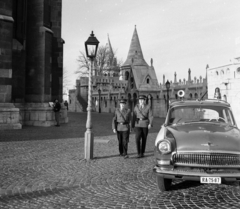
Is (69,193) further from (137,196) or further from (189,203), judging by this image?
(189,203)

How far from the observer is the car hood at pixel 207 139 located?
15.7 feet

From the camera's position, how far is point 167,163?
16.1ft

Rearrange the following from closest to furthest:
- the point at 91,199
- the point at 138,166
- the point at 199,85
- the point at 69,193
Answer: the point at 91,199 < the point at 69,193 < the point at 138,166 < the point at 199,85

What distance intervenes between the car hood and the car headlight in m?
0.15

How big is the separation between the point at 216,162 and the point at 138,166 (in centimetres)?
287

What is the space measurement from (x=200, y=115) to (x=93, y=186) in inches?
103

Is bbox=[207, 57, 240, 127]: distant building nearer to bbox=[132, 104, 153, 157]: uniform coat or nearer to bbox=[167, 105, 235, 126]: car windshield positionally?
bbox=[132, 104, 153, 157]: uniform coat

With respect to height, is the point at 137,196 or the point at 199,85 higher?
the point at 199,85

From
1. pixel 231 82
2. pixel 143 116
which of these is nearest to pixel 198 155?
pixel 143 116

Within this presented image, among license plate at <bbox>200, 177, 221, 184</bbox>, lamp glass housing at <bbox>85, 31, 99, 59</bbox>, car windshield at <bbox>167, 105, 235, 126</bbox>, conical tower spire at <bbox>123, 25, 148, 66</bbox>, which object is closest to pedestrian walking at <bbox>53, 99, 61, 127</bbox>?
lamp glass housing at <bbox>85, 31, 99, 59</bbox>

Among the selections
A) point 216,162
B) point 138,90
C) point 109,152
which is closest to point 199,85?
point 138,90

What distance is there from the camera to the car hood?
4773 millimetres

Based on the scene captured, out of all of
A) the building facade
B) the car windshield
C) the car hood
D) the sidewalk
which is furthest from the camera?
the building facade

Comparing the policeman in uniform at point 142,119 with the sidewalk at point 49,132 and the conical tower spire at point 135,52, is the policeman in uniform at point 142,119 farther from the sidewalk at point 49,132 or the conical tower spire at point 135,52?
the conical tower spire at point 135,52
